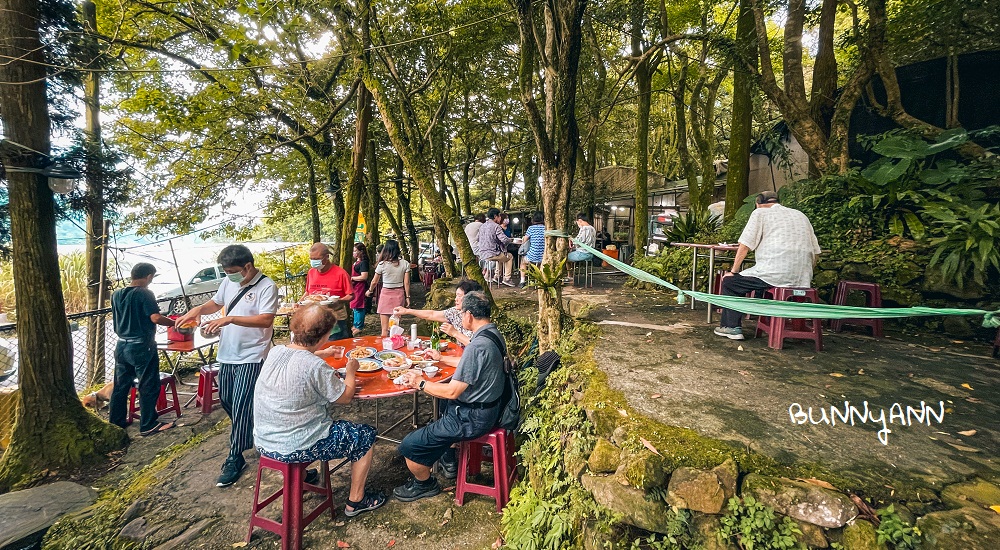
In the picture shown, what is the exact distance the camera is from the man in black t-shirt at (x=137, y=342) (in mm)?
4617

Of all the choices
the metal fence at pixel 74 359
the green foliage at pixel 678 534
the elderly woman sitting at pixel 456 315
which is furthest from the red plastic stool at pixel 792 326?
the metal fence at pixel 74 359

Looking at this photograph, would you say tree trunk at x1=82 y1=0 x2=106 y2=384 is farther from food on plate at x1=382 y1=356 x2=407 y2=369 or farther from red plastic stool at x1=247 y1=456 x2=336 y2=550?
red plastic stool at x1=247 y1=456 x2=336 y2=550

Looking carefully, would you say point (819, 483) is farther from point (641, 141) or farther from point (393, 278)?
point (641, 141)

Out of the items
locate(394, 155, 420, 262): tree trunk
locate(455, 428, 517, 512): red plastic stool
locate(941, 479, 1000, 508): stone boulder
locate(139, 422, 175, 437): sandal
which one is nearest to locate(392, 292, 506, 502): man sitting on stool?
locate(455, 428, 517, 512): red plastic stool

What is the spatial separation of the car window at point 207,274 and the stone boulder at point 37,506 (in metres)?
14.4

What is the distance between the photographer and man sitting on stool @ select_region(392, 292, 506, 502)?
3176 millimetres

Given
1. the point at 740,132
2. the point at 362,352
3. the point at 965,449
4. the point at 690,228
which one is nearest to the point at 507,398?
the point at 362,352

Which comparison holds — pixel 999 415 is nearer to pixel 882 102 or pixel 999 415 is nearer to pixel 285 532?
pixel 285 532

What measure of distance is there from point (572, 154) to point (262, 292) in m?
3.56

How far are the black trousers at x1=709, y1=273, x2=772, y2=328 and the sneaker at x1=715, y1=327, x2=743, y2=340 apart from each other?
39mm

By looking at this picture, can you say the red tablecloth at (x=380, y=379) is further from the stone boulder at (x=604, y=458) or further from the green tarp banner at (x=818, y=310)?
the green tarp banner at (x=818, y=310)

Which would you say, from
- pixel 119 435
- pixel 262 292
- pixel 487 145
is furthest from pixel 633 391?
pixel 487 145

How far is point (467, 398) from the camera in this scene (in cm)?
321

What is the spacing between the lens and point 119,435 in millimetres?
4656
